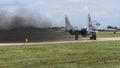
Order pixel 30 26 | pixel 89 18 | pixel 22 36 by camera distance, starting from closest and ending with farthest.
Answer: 1. pixel 30 26
2. pixel 22 36
3. pixel 89 18

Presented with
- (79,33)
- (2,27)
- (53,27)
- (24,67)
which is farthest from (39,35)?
(24,67)

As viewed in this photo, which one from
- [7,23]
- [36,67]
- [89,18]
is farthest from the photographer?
[89,18]

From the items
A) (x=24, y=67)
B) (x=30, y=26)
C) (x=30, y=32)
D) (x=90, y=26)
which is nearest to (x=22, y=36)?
(x=30, y=32)

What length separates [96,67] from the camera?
1875cm

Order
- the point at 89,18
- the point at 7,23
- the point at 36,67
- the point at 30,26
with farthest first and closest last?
1. the point at 89,18
2. the point at 30,26
3. the point at 7,23
4. the point at 36,67

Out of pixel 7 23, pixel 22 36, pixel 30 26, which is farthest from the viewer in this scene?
pixel 22 36

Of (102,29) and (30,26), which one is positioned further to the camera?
(102,29)

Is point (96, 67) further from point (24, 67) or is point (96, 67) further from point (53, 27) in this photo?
point (53, 27)

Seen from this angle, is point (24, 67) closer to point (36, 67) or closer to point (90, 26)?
point (36, 67)

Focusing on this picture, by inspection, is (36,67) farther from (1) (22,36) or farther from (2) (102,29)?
(2) (102,29)

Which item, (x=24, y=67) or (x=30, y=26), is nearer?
(x=24, y=67)

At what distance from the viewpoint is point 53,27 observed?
69562 mm

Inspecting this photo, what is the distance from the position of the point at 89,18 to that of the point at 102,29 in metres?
7.54

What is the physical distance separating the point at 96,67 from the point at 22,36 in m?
49.0
